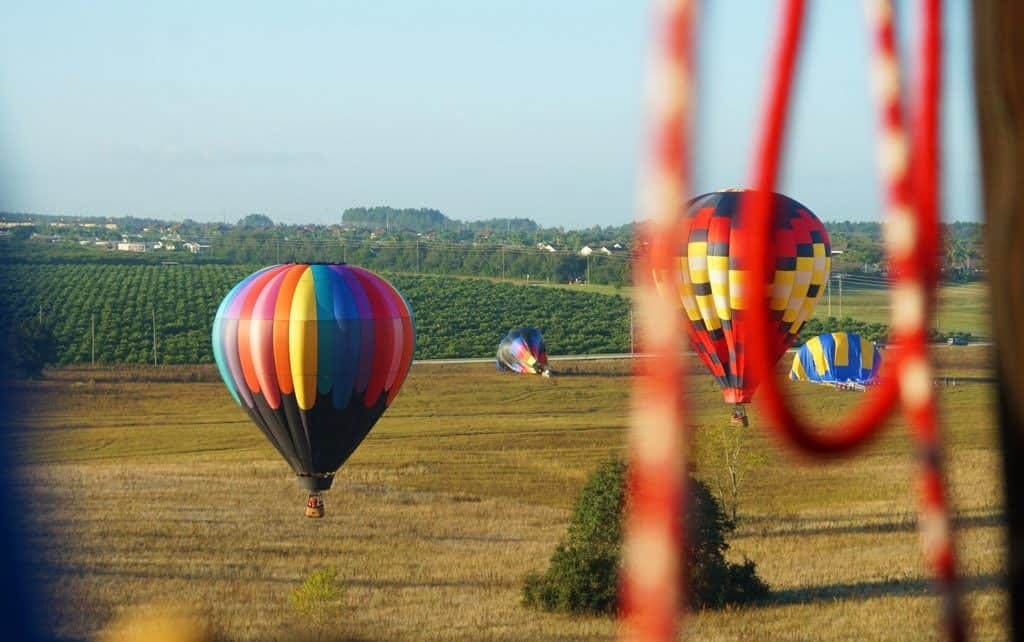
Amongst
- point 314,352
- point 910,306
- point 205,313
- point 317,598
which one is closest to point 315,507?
point 314,352

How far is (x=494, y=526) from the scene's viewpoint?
20.9 metres

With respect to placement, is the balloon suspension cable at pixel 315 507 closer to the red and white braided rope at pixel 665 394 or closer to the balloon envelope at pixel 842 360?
the balloon envelope at pixel 842 360

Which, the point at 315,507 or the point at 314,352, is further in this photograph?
the point at 315,507

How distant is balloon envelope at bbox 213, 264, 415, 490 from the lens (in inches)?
746

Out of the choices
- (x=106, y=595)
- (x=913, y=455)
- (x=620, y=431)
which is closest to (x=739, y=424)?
(x=620, y=431)

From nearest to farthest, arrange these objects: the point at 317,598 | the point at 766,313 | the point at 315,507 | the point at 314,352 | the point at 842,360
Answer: the point at 766,313 → the point at 317,598 → the point at 314,352 → the point at 315,507 → the point at 842,360

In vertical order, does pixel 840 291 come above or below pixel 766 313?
below

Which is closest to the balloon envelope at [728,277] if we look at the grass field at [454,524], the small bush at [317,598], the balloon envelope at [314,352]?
the grass field at [454,524]

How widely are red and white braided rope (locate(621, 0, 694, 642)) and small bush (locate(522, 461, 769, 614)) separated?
1529 cm

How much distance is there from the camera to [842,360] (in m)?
36.8

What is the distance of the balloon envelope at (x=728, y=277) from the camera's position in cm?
2125

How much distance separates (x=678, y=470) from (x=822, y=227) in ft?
78.7

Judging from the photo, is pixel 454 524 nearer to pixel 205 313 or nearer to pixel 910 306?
pixel 910 306

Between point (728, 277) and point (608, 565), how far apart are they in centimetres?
491
